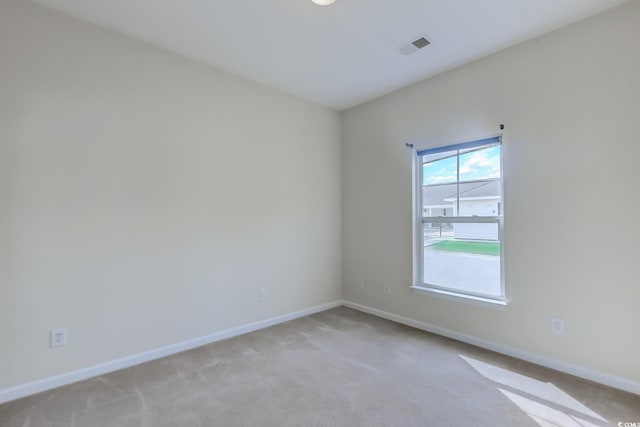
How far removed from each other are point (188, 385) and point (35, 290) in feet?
4.20

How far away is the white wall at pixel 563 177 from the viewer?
2.14m

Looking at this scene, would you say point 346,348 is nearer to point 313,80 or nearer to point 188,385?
point 188,385

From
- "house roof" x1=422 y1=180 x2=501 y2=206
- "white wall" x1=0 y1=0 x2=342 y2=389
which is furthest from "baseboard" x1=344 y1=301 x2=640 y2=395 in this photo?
"white wall" x1=0 y1=0 x2=342 y2=389

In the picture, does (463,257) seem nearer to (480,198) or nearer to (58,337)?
(480,198)

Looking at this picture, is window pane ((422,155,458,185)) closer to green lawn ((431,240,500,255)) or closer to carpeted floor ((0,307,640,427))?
green lawn ((431,240,500,255))

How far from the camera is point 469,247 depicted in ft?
9.94

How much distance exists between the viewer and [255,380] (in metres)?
2.26

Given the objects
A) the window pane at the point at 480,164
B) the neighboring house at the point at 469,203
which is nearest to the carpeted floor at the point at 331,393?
the neighboring house at the point at 469,203

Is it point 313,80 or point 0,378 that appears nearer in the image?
point 0,378

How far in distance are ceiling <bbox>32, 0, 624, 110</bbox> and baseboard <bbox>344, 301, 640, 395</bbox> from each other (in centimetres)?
269

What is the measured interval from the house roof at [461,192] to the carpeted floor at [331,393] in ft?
4.78

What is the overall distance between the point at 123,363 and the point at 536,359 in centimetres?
341

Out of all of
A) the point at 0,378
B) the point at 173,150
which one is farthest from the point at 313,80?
the point at 0,378

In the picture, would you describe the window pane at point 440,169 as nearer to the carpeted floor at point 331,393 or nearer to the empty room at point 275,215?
the empty room at point 275,215
